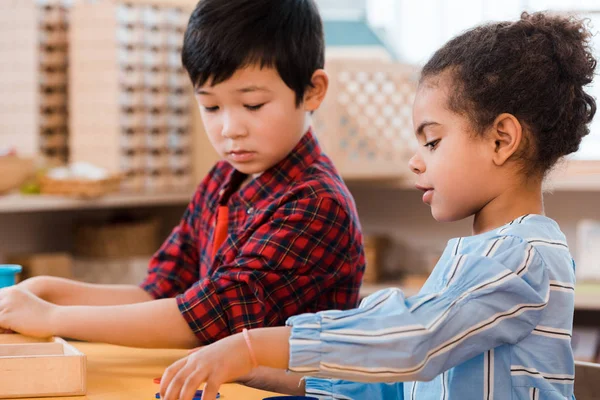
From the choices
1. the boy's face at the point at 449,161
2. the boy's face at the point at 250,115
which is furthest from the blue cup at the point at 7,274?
the boy's face at the point at 449,161

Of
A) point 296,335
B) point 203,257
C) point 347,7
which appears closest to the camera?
point 296,335

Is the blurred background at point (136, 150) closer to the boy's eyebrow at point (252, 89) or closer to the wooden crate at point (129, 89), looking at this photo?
the wooden crate at point (129, 89)

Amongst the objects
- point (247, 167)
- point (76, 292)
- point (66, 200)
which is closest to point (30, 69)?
point (66, 200)

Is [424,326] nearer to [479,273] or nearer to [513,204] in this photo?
[479,273]

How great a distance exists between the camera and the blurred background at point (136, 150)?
2379mm

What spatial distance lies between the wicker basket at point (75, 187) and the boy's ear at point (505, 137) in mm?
1603

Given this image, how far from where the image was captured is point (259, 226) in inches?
46.4

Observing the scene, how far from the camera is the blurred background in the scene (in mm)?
2379

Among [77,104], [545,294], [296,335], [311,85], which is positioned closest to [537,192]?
[545,294]

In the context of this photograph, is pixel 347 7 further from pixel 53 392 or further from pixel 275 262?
pixel 53 392

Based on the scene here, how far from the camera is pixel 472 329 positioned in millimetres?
748

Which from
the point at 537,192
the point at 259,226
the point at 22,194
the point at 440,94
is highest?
the point at 440,94

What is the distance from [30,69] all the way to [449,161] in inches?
71.0

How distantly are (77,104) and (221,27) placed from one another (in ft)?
4.60
